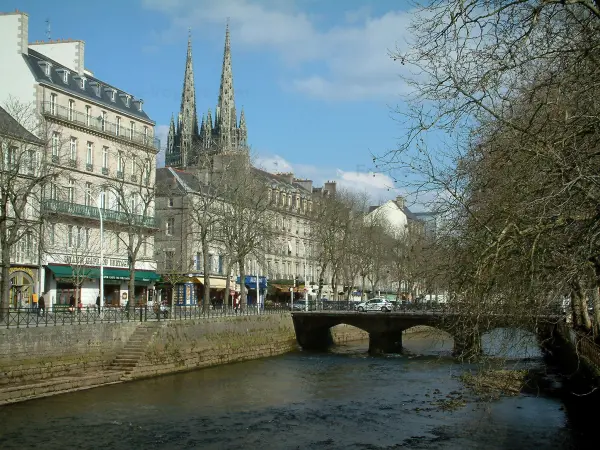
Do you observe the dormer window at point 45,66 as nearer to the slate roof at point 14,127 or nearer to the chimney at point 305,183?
the slate roof at point 14,127

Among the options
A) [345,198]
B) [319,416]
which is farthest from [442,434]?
[345,198]

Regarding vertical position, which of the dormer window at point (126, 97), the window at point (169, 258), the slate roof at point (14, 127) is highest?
the dormer window at point (126, 97)

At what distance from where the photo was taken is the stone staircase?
36.7 m

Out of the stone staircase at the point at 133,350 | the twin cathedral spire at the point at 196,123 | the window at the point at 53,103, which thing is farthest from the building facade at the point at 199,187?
the stone staircase at the point at 133,350

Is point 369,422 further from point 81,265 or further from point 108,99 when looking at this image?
point 108,99

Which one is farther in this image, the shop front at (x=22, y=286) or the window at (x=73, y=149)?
the window at (x=73, y=149)

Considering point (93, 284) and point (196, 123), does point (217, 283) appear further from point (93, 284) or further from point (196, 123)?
point (196, 123)

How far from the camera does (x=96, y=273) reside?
5400 centimetres

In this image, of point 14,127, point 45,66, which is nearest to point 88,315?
point 14,127

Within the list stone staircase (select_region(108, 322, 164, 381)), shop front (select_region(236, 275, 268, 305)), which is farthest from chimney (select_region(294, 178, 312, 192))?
stone staircase (select_region(108, 322, 164, 381))

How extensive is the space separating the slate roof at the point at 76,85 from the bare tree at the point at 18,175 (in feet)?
8.96

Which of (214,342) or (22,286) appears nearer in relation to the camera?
(214,342)

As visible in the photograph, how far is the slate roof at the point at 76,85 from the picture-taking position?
5253cm

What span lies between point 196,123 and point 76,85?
93.9 m
